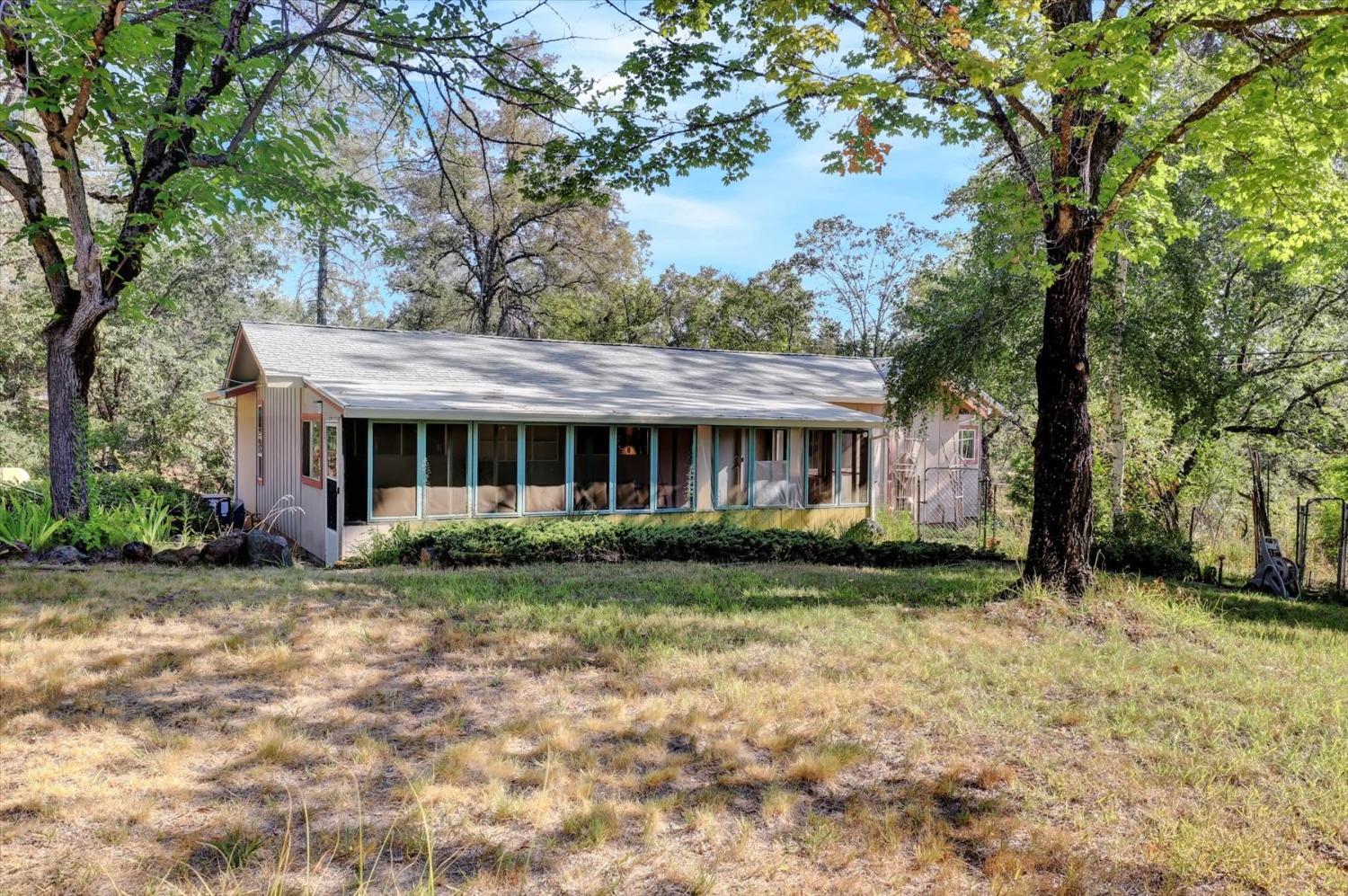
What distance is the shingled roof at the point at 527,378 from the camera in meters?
12.8

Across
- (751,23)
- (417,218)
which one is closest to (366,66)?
(751,23)

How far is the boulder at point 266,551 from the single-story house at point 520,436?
31.7 inches

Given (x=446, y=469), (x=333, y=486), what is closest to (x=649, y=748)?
(x=446, y=469)

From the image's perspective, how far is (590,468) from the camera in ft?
45.4

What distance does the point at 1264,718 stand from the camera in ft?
A: 15.7

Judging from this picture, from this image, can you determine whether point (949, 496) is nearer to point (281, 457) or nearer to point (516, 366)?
point (516, 366)

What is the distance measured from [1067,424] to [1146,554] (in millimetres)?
5083

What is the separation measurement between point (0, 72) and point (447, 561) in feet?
29.2

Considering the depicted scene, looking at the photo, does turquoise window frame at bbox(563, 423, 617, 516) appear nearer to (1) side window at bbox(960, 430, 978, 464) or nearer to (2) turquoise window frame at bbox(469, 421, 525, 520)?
(2) turquoise window frame at bbox(469, 421, 525, 520)

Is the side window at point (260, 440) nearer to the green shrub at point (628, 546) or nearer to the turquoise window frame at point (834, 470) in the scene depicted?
the green shrub at point (628, 546)

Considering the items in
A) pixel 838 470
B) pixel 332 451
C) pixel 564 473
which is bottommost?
pixel 838 470

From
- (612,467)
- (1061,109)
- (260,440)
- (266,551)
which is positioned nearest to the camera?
(1061,109)

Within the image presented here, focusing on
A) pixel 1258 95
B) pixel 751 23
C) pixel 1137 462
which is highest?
pixel 751 23

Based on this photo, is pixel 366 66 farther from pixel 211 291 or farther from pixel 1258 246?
pixel 211 291
